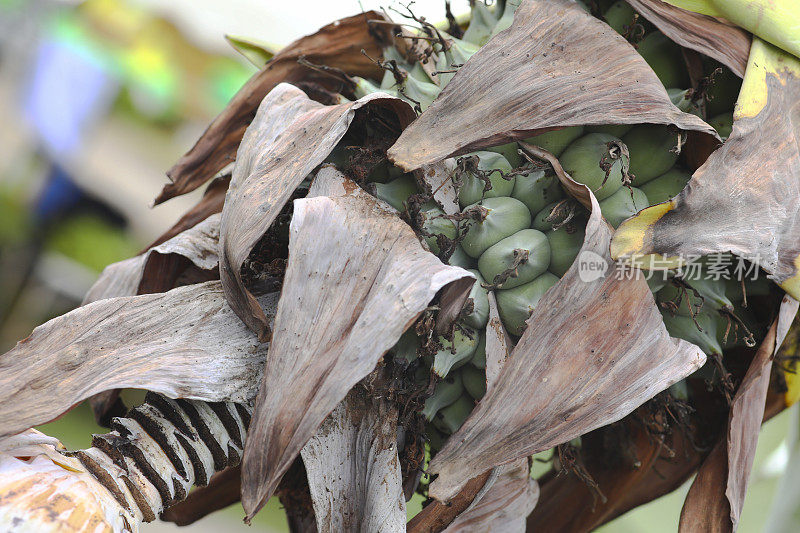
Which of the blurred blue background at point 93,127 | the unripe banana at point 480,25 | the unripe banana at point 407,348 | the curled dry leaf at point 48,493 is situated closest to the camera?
the curled dry leaf at point 48,493

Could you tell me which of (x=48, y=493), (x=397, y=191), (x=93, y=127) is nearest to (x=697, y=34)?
(x=397, y=191)

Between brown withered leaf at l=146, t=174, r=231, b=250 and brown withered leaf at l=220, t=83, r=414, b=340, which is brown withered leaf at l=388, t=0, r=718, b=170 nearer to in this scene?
brown withered leaf at l=220, t=83, r=414, b=340

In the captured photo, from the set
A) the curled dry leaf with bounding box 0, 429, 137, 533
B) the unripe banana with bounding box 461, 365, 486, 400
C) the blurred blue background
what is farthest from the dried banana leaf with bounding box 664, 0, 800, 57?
the blurred blue background

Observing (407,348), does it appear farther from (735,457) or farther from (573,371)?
(735,457)

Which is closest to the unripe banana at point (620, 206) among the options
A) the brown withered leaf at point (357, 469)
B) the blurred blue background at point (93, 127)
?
the brown withered leaf at point (357, 469)

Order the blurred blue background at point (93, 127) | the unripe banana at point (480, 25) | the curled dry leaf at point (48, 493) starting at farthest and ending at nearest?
the blurred blue background at point (93, 127)
the unripe banana at point (480, 25)
the curled dry leaf at point (48, 493)

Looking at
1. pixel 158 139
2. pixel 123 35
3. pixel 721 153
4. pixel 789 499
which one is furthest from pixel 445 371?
pixel 123 35

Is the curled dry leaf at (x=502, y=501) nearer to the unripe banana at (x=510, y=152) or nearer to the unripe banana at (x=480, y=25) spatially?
the unripe banana at (x=510, y=152)
